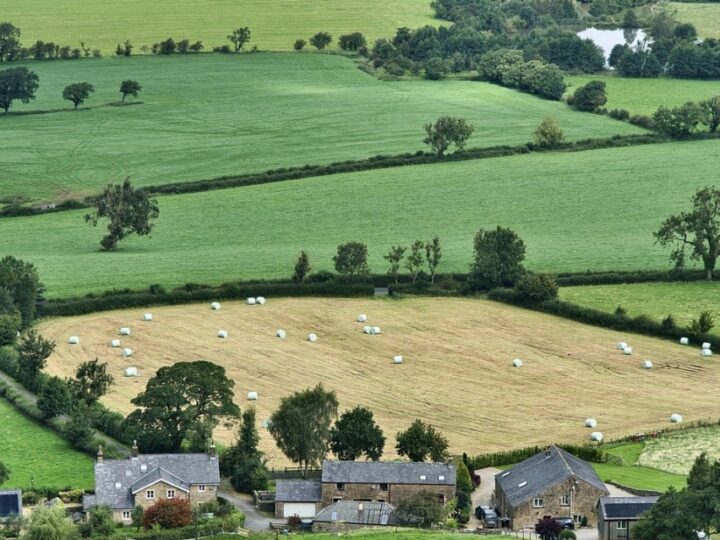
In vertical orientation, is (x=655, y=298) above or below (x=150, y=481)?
above

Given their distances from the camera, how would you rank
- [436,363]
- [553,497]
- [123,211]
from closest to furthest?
[553,497]
[436,363]
[123,211]

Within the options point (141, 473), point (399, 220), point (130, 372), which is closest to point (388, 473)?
point (141, 473)

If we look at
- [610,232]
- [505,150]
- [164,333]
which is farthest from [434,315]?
[505,150]

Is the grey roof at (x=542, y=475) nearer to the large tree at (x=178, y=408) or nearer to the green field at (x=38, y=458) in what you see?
the large tree at (x=178, y=408)

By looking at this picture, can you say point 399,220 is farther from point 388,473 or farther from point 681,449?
point 388,473

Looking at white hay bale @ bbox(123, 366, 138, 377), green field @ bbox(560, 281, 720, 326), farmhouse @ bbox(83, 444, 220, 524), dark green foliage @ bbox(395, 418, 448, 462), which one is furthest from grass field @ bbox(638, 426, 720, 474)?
white hay bale @ bbox(123, 366, 138, 377)

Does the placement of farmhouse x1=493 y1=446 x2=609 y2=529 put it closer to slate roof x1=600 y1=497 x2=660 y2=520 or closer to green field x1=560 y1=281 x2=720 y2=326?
slate roof x1=600 y1=497 x2=660 y2=520
